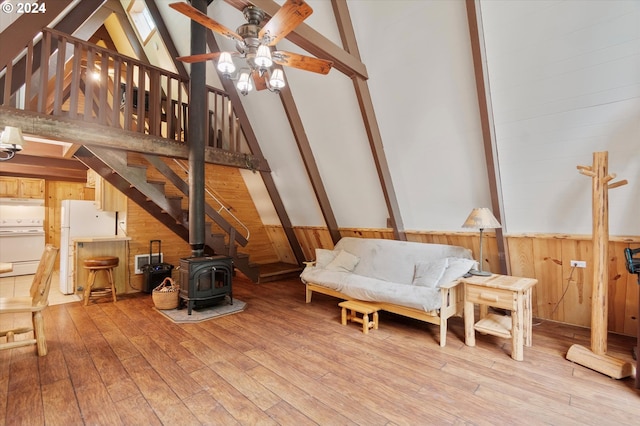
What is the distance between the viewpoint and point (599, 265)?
252cm

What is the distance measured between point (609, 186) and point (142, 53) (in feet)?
25.8

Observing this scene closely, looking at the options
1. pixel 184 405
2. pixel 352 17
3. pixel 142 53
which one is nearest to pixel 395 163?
pixel 352 17

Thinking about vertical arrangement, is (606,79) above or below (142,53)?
below

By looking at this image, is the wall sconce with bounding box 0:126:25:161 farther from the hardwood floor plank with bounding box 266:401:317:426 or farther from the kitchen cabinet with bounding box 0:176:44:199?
the kitchen cabinet with bounding box 0:176:44:199

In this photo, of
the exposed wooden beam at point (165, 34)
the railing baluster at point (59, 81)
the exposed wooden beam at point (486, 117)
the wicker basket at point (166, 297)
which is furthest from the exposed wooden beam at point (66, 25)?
the exposed wooden beam at point (486, 117)

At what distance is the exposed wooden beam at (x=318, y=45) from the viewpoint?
2.41m

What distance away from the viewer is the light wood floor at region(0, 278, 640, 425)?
1897 mm

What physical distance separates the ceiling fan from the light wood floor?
2415 mm

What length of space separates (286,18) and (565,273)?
3.78 metres

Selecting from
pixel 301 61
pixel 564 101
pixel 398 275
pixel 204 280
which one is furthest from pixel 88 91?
pixel 564 101

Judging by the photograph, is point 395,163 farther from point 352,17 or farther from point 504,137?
point 352,17

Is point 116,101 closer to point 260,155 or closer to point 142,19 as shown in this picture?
point 260,155

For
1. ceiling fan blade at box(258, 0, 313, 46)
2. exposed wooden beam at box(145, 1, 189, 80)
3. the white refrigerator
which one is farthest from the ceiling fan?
the white refrigerator

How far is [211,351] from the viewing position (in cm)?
279
